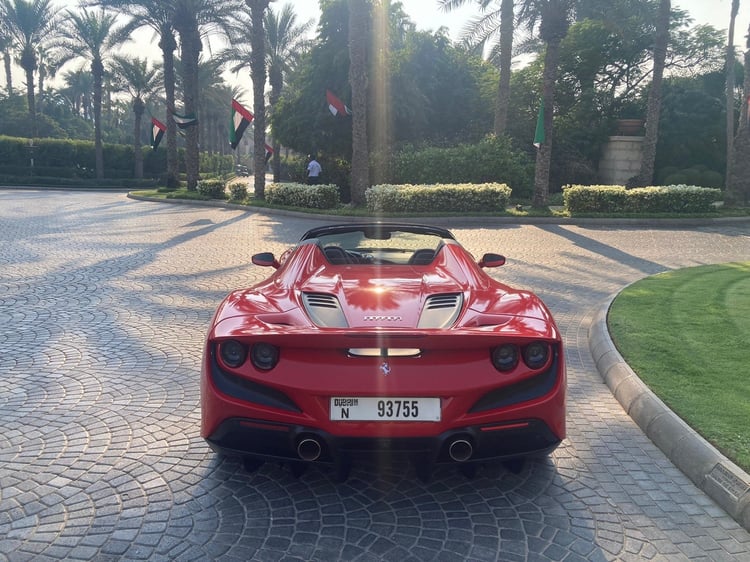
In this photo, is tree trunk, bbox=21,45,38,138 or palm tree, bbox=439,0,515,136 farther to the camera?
tree trunk, bbox=21,45,38,138

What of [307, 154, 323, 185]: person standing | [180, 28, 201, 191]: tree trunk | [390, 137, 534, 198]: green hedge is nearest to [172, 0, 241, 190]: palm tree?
[180, 28, 201, 191]: tree trunk

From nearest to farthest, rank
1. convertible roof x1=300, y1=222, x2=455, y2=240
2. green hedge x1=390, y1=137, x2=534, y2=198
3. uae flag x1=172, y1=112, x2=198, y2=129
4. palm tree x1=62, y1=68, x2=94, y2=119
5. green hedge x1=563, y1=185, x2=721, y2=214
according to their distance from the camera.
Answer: convertible roof x1=300, y1=222, x2=455, y2=240, green hedge x1=563, y1=185, x2=721, y2=214, green hedge x1=390, y1=137, x2=534, y2=198, uae flag x1=172, y1=112, x2=198, y2=129, palm tree x1=62, y1=68, x2=94, y2=119

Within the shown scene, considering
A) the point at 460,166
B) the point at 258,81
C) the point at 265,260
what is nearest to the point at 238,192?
the point at 258,81

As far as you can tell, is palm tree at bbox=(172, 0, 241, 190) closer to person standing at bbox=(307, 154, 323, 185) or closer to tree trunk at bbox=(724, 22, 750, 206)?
person standing at bbox=(307, 154, 323, 185)

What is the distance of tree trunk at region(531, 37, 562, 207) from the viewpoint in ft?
67.4

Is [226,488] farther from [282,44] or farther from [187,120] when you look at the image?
[282,44]

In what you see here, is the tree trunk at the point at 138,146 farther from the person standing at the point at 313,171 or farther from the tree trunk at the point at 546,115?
the tree trunk at the point at 546,115

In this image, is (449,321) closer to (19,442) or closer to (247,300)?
(247,300)

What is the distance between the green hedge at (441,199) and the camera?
2019cm

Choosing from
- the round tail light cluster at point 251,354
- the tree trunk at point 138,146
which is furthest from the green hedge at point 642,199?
the tree trunk at point 138,146

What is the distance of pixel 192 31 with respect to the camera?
30.2 meters

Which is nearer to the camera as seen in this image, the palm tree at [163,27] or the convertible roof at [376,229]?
the convertible roof at [376,229]

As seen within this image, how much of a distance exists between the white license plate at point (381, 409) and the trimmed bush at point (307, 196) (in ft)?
63.2

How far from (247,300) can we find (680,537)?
255 centimetres
